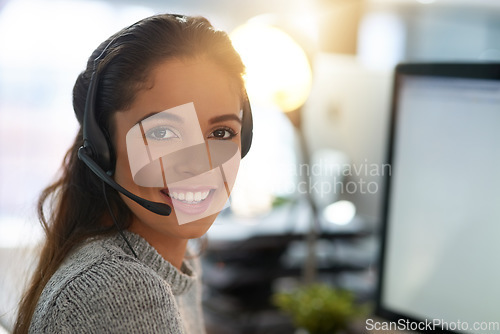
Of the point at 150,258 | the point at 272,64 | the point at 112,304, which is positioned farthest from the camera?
the point at 272,64

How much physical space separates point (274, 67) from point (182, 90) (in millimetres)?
793

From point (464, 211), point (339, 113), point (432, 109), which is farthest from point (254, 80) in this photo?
point (339, 113)

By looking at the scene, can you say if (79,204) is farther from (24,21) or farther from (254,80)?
(24,21)

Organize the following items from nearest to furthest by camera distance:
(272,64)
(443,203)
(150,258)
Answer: (150,258) < (443,203) < (272,64)

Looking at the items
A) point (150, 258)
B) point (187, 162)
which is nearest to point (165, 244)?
point (150, 258)

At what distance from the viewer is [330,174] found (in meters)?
2.45

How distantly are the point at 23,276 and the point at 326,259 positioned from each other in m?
1.65

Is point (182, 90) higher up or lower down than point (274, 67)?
Result: higher up

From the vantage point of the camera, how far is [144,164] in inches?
22.4

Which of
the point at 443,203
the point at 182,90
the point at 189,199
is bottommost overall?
the point at 443,203

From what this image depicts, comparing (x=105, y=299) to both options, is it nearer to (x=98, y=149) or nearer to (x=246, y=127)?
(x=98, y=149)

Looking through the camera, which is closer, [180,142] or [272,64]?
[180,142]

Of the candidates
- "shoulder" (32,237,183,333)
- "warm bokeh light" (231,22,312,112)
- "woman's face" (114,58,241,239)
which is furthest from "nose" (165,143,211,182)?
"warm bokeh light" (231,22,312,112)

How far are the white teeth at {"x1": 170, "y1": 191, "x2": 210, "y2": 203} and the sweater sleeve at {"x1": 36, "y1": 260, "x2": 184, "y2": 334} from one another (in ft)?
0.30
